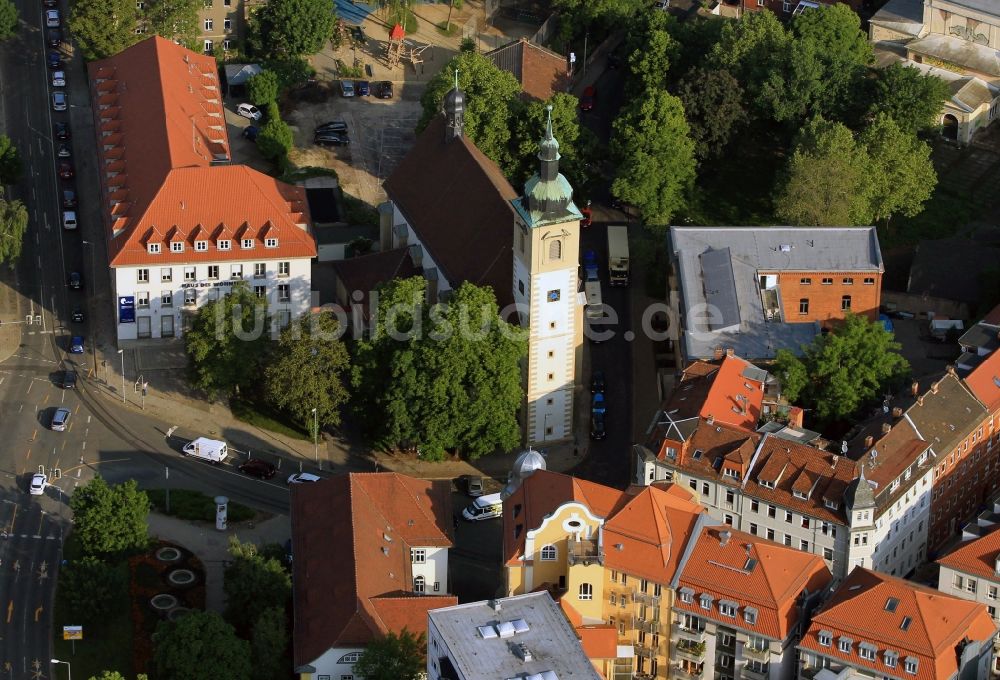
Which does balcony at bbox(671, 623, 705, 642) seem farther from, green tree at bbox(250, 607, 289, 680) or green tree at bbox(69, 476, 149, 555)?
green tree at bbox(69, 476, 149, 555)

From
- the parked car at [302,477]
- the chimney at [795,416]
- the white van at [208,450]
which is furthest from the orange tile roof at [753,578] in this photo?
the white van at [208,450]

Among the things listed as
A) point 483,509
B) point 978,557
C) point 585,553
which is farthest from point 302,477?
point 978,557

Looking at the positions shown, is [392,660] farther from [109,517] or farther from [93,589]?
[109,517]

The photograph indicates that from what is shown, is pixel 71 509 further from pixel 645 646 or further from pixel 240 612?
pixel 645 646

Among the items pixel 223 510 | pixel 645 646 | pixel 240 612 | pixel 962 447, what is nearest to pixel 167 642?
pixel 240 612

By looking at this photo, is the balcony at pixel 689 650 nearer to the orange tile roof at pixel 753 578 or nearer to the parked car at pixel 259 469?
the orange tile roof at pixel 753 578

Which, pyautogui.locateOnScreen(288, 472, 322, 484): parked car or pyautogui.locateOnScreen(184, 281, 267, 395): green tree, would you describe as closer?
pyautogui.locateOnScreen(288, 472, 322, 484): parked car

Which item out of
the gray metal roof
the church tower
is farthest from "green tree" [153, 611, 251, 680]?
the church tower
